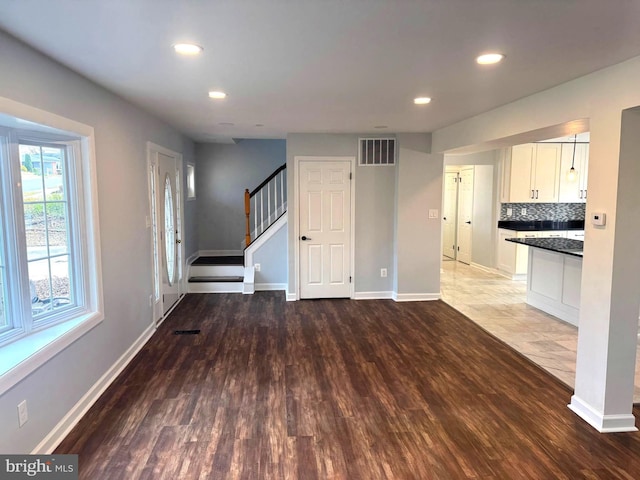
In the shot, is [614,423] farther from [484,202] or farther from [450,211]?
[450,211]

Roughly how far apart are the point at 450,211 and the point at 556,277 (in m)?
4.62

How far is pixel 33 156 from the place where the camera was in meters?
2.70

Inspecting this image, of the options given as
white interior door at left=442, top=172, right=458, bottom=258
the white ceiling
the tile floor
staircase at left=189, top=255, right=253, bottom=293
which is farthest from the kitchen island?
staircase at left=189, top=255, right=253, bottom=293

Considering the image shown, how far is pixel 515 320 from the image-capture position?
206 inches

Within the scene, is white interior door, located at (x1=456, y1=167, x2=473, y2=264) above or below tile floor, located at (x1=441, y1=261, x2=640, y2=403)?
above

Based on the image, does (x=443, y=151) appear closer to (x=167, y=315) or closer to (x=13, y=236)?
(x=167, y=315)

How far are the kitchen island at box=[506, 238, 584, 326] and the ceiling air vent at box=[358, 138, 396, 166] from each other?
2.17 meters

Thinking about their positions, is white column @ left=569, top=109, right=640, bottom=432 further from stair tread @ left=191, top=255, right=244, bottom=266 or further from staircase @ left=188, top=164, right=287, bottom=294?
stair tread @ left=191, top=255, right=244, bottom=266

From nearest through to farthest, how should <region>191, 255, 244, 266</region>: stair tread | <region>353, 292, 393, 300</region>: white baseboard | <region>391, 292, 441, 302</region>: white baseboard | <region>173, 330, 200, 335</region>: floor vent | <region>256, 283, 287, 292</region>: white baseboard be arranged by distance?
<region>173, 330, 200, 335</region>: floor vent < <region>391, 292, 441, 302</region>: white baseboard < <region>353, 292, 393, 300</region>: white baseboard < <region>256, 283, 287, 292</region>: white baseboard < <region>191, 255, 244, 266</region>: stair tread

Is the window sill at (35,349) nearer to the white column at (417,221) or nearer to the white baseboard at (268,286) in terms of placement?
the white baseboard at (268,286)

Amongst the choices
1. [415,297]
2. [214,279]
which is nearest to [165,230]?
[214,279]

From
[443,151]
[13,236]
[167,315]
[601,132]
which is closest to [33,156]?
[13,236]

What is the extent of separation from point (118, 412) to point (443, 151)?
4.61 m

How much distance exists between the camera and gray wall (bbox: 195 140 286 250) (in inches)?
307
